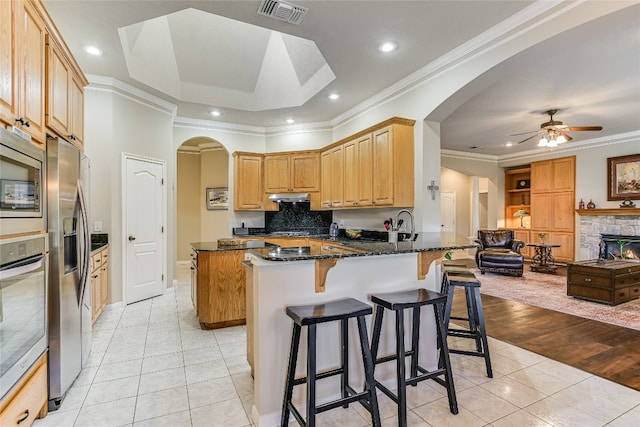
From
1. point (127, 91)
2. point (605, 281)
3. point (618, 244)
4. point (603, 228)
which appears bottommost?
point (605, 281)

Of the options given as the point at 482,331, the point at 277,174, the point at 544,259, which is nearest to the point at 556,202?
the point at 544,259

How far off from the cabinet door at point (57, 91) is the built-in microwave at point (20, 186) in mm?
357

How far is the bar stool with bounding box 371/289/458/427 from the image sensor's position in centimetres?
185

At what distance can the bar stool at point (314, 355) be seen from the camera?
166 cm

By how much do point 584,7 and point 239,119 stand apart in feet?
15.7

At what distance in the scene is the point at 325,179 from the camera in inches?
217

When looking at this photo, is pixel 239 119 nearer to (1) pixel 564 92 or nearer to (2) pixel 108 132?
(2) pixel 108 132

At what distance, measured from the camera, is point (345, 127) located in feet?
18.1

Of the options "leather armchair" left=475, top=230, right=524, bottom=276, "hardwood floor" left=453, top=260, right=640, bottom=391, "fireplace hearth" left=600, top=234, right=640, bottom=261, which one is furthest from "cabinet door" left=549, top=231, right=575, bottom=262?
"hardwood floor" left=453, top=260, right=640, bottom=391

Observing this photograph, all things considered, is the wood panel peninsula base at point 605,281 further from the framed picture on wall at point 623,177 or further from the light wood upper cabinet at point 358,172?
the light wood upper cabinet at point 358,172

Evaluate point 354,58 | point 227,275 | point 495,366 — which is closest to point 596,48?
point 354,58

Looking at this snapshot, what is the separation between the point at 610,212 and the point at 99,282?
931cm

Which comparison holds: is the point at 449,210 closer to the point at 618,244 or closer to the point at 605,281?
the point at 618,244

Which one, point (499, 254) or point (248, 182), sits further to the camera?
point (499, 254)
